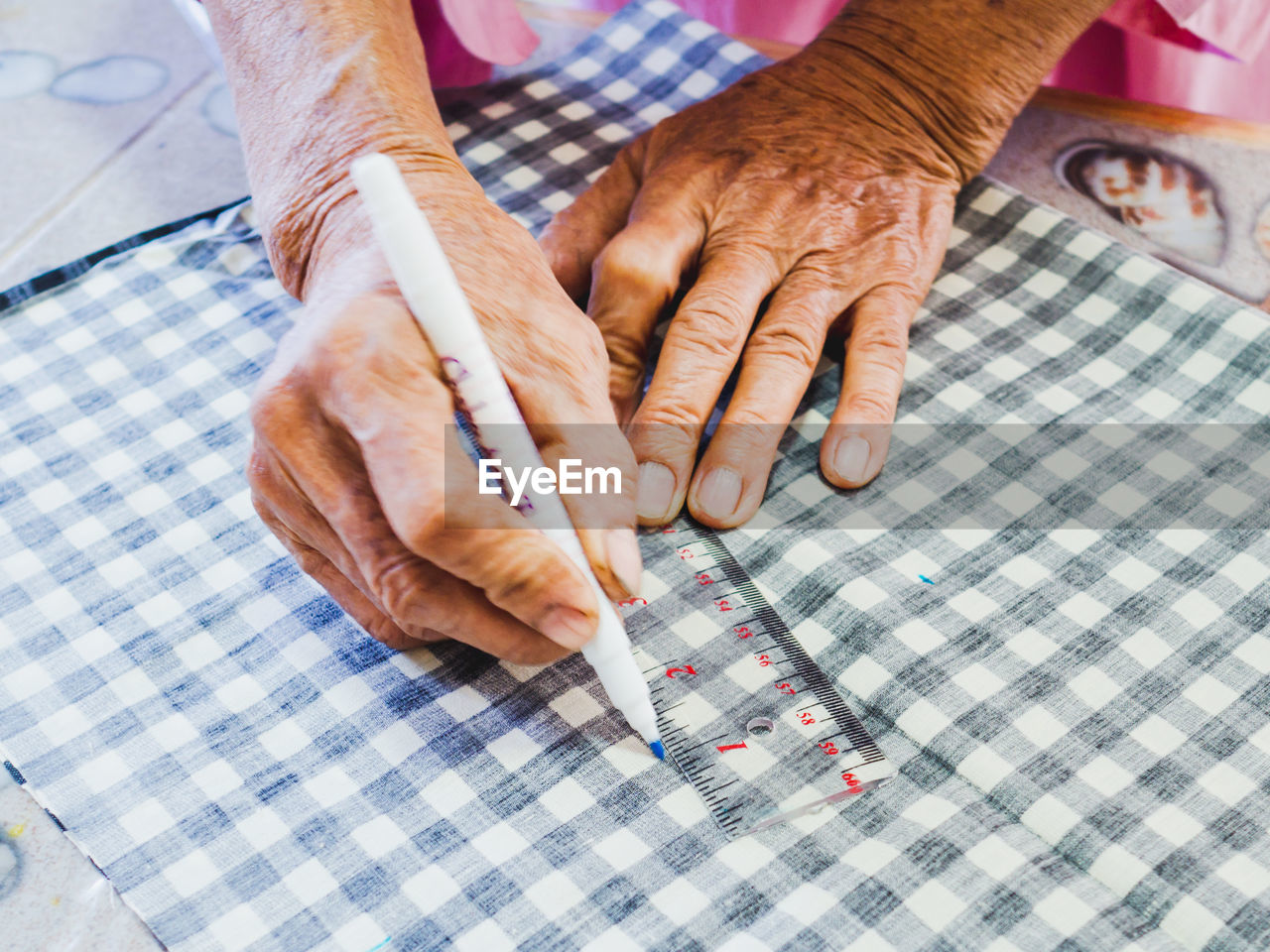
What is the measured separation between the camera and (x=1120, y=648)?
0.78m

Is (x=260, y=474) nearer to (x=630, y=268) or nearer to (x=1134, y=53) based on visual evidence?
(x=630, y=268)

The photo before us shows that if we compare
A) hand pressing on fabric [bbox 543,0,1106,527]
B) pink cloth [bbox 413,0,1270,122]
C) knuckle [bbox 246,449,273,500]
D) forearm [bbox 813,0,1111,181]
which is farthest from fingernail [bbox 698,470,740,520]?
pink cloth [bbox 413,0,1270,122]

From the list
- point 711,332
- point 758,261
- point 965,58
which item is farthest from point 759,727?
point 965,58

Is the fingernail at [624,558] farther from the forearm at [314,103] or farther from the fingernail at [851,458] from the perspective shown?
the forearm at [314,103]

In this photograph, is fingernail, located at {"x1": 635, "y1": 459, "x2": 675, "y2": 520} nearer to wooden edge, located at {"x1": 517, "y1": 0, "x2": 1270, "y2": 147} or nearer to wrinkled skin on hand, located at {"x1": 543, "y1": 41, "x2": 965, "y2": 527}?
wrinkled skin on hand, located at {"x1": 543, "y1": 41, "x2": 965, "y2": 527}

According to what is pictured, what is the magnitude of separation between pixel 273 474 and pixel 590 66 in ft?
3.19

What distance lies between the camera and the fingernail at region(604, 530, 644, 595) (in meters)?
0.68

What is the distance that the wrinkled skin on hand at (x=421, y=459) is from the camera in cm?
62

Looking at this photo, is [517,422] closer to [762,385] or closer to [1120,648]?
[762,385]

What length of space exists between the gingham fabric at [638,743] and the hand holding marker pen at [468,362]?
0.09m

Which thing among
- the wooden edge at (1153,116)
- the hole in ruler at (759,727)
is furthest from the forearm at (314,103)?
the wooden edge at (1153,116)

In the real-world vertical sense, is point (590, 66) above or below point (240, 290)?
above

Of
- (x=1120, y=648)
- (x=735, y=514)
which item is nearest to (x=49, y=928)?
(x=735, y=514)

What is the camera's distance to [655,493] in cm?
87
